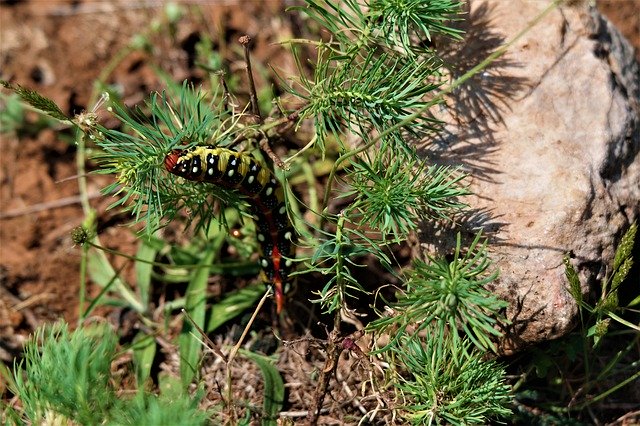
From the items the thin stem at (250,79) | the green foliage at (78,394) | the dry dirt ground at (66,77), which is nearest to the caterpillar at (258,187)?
the thin stem at (250,79)

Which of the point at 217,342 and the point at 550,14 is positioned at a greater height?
the point at 550,14

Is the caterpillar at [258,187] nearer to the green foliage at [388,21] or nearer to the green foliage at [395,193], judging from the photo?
the green foliage at [395,193]

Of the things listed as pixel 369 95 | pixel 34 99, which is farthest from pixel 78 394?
pixel 369 95

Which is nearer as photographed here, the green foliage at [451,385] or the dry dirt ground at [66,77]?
the green foliage at [451,385]

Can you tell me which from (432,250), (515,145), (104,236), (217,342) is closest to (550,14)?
(515,145)

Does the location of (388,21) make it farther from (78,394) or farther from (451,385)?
(78,394)

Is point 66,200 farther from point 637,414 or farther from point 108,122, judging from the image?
point 637,414

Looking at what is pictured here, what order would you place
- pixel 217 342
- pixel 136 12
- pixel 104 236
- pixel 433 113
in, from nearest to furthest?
pixel 433 113, pixel 217 342, pixel 104 236, pixel 136 12
